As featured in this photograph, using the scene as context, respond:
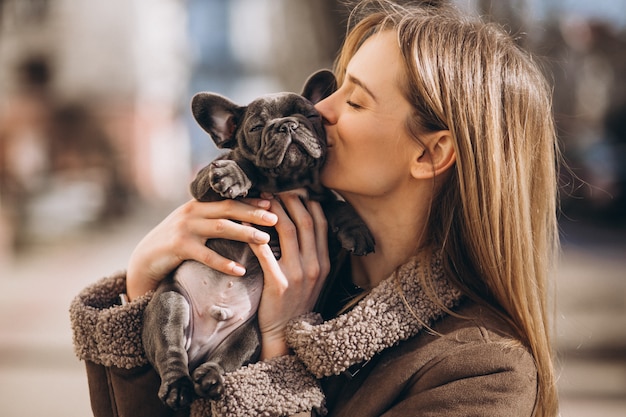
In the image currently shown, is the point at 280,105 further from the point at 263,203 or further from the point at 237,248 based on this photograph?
the point at 237,248

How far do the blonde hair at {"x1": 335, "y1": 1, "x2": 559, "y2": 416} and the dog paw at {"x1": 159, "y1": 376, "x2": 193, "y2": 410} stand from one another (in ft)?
2.57

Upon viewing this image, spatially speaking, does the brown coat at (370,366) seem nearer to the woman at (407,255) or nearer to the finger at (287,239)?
the woman at (407,255)

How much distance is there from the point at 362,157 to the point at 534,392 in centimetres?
78

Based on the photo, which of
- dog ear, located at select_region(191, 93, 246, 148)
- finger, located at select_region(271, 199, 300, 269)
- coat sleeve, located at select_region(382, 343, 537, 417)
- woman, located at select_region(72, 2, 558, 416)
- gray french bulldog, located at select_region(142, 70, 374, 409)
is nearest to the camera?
coat sleeve, located at select_region(382, 343, 537, 417)

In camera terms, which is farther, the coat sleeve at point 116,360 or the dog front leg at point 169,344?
the coat sleeve at point 116,360

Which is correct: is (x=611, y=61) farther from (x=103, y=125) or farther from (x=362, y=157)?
(x=362, y=157)

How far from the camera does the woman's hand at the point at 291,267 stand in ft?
6.12

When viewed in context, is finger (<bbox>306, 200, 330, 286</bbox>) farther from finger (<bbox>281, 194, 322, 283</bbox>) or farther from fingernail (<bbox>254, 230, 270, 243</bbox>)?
fingernail (<bbox>254, 230, 270, 243</bbox>)

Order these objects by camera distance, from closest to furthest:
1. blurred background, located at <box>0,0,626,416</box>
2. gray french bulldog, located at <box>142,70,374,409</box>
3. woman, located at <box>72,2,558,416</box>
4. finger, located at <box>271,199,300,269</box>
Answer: woman, located at <box>72,2,558,416</box> → gray french bulldog, located at <box>142,70,374,409</box> → finger, located at <box>271,199,300,269</box> → blurred background, located at <box>0,0,626,416</box>

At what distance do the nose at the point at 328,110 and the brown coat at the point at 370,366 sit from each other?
1.62 ft

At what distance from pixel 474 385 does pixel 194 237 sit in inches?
35.2

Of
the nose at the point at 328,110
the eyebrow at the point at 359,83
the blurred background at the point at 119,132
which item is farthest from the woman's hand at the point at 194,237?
the blurred background at the point at 119,132

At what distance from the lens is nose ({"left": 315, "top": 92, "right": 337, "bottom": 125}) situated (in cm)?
195

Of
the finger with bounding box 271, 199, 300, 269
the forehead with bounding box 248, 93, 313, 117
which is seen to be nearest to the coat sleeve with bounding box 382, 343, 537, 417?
the finger with bounding box 271, 199, 300, 269
